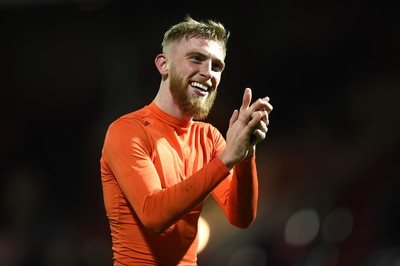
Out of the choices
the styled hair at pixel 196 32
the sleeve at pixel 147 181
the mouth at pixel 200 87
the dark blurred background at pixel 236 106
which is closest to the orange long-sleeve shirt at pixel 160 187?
the sleeve at pixel 147 181

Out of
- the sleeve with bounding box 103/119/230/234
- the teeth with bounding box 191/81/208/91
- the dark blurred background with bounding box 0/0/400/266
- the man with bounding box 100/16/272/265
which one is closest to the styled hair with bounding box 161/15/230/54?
the man with bounding box 100/16/272/265

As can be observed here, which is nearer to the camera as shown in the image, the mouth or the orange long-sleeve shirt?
the orange long-sleeve shirt

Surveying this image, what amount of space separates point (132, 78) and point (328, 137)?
119 centimetres

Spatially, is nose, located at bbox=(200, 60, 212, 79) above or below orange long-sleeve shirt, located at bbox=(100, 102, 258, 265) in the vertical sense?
above

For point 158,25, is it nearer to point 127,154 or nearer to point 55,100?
point 55,100

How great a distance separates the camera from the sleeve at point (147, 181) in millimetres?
1406

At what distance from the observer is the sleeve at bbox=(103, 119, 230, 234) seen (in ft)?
4.61

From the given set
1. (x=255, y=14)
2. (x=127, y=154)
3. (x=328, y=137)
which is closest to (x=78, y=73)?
(x=255, y=14)

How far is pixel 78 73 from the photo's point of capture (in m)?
3.56

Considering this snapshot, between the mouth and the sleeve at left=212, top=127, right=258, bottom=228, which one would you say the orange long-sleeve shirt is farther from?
the mouth

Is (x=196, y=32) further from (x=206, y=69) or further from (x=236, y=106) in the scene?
(x=236, y=106)

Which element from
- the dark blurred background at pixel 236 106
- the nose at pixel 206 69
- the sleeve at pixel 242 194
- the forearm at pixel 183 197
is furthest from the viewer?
the dark blurred background at pixel 236 106

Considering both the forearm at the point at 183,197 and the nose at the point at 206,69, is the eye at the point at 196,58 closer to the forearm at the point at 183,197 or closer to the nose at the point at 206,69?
the nose at the point at 206,69

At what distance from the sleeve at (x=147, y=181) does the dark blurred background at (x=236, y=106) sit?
5.51ft
